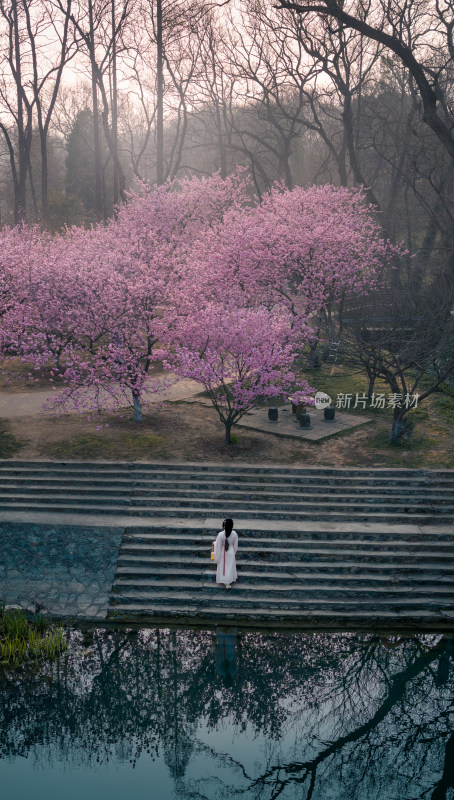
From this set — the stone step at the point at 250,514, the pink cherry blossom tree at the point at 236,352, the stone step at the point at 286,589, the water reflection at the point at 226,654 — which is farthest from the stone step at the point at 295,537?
the pink cherry blossom tree at the point at 236,352

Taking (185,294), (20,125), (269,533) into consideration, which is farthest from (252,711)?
(20,125)

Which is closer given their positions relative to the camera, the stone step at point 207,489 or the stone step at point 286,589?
the stone step at point 286,589

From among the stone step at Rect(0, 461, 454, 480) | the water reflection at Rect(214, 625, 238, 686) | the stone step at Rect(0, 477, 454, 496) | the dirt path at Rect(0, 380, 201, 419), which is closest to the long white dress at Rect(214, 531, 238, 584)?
the water reflection at Rect(214, 625, 238, 686)

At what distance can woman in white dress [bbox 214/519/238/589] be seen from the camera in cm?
1345

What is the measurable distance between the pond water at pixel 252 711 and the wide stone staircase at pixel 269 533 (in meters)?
0.79

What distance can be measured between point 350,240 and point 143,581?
16120 millimetres

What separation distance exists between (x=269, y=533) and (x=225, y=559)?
65.5 inches

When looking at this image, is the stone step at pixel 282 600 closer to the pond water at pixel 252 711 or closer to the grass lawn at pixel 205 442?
the pond water at pixel 252 711

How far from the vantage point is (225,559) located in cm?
1367

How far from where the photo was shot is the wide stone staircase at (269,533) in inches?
533

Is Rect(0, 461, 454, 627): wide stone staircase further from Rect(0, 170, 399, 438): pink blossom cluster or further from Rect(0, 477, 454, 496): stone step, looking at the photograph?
Rect(0, 170, 399, 438): pink blossom cluster

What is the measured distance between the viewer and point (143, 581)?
14.1 m

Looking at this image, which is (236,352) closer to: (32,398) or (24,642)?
(32,398)

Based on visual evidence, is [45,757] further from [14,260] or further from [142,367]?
[14,260]
